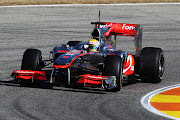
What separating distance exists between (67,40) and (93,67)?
9224 mm

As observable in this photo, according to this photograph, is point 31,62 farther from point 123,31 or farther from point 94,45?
point 123,31

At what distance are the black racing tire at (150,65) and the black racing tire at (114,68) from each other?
1271mm

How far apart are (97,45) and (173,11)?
791 inches

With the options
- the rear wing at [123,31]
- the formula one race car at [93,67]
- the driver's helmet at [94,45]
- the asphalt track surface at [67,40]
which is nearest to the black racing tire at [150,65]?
the formula one race car at [93,67]

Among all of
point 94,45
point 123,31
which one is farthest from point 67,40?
point 94,45

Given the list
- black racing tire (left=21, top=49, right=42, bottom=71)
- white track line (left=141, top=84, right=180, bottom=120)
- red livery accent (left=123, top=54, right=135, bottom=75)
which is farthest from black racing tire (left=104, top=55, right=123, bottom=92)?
black racing tire (left=21, top=49, right=42, bottom=71)

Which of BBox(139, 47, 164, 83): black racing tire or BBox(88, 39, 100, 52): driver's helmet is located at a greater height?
BBox(88, 39, 100, 52): driver's helmet

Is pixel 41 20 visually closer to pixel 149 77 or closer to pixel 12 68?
pixel 12 68

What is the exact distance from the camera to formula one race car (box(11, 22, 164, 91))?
36.0ft

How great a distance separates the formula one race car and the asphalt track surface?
10.1 inches

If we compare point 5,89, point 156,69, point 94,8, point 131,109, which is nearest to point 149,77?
point 156,69

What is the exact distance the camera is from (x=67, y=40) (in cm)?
2075

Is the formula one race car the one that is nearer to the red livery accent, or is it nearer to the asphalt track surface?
the red livery accent

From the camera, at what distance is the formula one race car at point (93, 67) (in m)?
11.0
